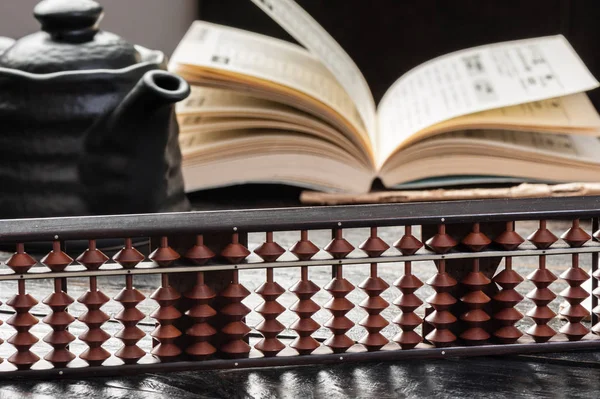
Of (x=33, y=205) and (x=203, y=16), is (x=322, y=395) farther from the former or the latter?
(x=203, y=16)

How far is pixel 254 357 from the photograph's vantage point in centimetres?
75

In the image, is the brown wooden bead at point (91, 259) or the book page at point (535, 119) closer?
the brown wooden bead at point (91, 259)

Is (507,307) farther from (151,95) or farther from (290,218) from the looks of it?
(151,95)

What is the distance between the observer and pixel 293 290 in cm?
78

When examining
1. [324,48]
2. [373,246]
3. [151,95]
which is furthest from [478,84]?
[373,246]

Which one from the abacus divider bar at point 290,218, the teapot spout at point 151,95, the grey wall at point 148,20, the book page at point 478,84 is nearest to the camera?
the abacus divider bar at point 290,218

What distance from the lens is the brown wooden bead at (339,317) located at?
2.50 feet

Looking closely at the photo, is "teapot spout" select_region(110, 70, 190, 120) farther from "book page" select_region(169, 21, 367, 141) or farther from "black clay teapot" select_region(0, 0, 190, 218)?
"book page" select_region(169, 21, 367, 141)

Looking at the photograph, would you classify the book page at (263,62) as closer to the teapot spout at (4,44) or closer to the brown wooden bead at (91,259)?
the teapot spout at (4,44)

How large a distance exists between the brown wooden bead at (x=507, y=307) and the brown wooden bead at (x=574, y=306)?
1.5 inches

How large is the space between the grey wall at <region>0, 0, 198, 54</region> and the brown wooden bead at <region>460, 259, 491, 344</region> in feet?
3.68

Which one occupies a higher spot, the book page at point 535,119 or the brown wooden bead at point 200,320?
the book page at point 535,119

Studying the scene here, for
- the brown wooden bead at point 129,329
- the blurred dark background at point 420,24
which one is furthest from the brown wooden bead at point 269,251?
the blurred dark background at point 420,24

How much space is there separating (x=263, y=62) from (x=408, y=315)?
62 cm
